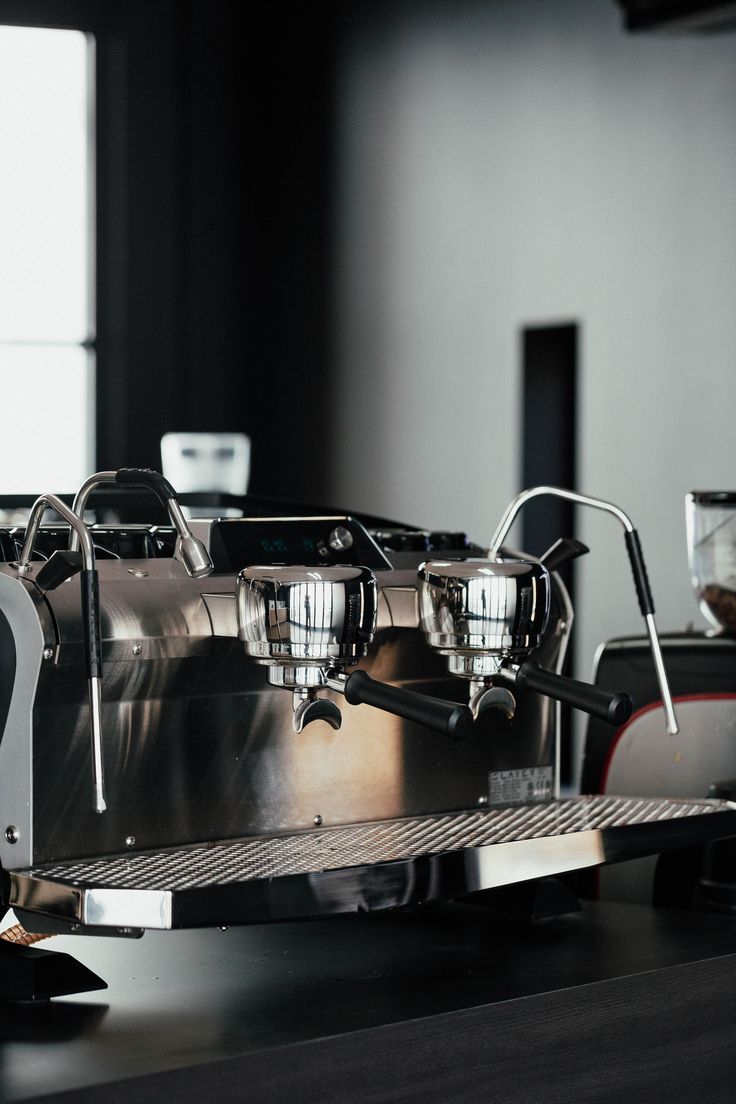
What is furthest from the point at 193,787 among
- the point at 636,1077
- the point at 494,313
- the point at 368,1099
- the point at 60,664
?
the point at 494,313

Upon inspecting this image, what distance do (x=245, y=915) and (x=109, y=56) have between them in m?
6.03

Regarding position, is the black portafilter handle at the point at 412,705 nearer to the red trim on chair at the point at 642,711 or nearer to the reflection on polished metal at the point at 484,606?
the reflection on polished metal at the point at 484,606

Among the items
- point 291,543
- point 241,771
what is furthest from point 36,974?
point 291,543

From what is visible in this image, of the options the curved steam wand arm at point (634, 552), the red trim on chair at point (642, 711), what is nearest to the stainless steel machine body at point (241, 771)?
the curved steam wand arm at point (634, 552)

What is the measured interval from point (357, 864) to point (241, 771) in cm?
19

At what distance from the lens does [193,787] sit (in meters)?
1.46

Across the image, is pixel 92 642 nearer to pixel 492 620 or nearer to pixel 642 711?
pixel 492 620

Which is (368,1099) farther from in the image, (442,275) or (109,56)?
(109,56)

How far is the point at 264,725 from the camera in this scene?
4.95 ft

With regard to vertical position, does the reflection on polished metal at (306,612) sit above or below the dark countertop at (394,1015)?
above

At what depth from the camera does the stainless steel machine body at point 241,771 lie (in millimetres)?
1325

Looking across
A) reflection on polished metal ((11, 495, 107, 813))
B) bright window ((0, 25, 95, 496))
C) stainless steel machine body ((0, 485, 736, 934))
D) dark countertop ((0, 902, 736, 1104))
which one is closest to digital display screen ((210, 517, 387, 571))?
stainless steel machine body ((0, 485, 736, 934))

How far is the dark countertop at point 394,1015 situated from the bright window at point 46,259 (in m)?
5.01

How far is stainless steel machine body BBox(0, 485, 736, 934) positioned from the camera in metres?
1.33
